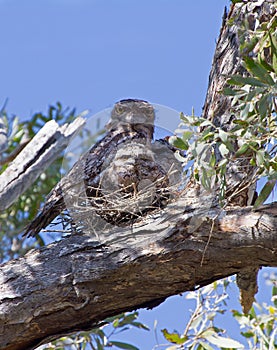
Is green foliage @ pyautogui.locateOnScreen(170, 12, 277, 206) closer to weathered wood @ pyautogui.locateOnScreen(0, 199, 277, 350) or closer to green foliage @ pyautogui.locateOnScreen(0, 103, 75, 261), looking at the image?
weathered wood @ pyautogui.locateOnScreen(0, 199, 277, 350)

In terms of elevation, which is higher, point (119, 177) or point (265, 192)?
point (119, 177)

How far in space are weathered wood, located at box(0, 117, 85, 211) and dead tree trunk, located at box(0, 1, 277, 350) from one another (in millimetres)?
278

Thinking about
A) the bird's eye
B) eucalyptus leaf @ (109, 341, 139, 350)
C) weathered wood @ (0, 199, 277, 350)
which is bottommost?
weathered wood @ (0, 199, 277, 350)

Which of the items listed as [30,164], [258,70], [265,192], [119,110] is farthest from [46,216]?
[258,70]

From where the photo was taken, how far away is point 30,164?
9.22 ft

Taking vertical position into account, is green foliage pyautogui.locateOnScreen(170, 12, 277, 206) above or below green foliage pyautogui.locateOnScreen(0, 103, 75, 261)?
below

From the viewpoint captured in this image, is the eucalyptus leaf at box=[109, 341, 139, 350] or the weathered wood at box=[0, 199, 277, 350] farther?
the eucalyptus leaf at box=[109, 341, 139, 350]

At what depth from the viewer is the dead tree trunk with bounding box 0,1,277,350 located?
8.80 feet

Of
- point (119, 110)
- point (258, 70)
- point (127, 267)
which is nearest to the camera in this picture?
point (258, 70)

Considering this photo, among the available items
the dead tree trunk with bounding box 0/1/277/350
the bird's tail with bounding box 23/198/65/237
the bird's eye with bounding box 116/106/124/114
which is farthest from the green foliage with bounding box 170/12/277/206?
the bird's eye with bounding box 116/106/124/114

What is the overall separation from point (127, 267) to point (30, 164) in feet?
1.75

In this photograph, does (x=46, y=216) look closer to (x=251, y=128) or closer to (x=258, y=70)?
(x=251, y=128)

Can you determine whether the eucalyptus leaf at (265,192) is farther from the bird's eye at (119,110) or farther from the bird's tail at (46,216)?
the bird's eye at (119,110)

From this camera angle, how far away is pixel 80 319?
111 inches
